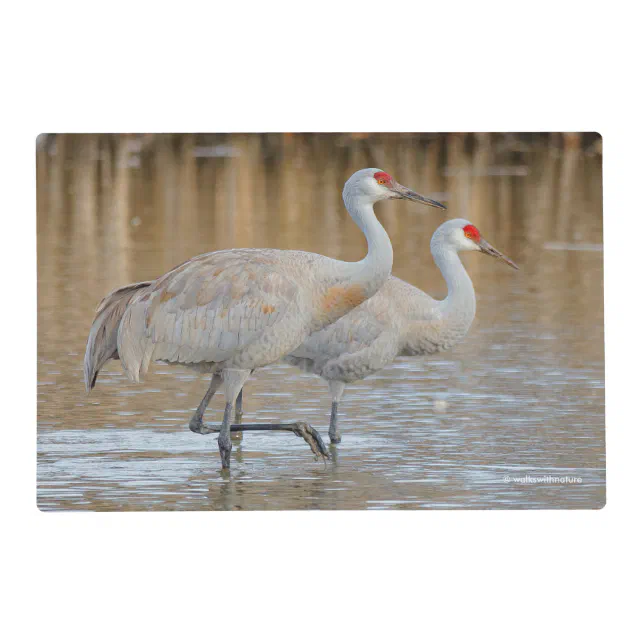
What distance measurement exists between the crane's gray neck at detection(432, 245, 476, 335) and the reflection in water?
0.65 meters

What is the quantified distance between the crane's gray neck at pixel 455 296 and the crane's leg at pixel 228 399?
1.69m

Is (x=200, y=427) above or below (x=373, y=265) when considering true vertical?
A: below

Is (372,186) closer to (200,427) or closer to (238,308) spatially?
(238,308)

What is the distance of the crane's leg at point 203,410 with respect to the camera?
13547mm

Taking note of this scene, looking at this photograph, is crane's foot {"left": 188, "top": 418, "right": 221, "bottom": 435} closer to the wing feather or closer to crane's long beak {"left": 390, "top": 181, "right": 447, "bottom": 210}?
the wing feather

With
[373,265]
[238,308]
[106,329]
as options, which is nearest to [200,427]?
[106,329]

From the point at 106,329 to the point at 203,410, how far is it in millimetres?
865

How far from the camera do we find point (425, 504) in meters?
12.8

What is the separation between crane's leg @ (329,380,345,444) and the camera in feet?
46.1

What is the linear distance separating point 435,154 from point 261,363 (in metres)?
2.04

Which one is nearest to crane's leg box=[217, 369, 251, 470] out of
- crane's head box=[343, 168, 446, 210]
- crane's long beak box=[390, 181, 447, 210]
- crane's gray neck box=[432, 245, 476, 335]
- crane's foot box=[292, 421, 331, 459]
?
crane's foot box=[292, 421, 331, 459]

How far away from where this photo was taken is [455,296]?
14203 millimetres

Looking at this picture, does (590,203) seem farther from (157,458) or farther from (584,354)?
(157,458)

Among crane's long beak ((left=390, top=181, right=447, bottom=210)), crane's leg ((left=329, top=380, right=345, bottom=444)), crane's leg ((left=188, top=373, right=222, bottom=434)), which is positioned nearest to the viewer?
crane's long beak ((left=390, top=181, right=447, bottom=210))
